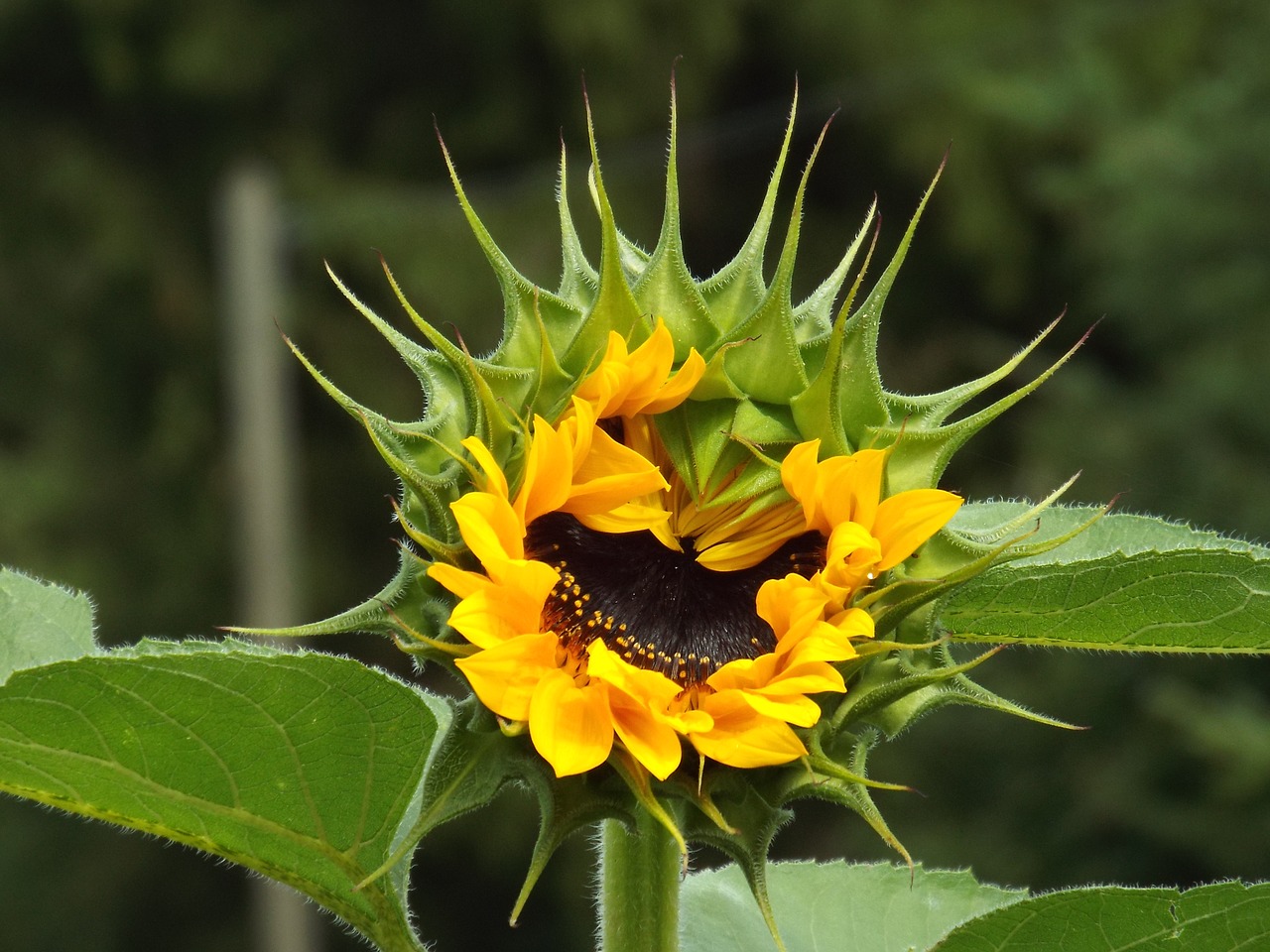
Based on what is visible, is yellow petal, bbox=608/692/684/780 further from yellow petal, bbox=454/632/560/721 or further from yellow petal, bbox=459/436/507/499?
yellow petal, bbox=459/436/507/499

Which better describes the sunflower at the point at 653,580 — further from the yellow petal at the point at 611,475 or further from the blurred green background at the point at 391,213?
the blurred green background at the point at 391,213

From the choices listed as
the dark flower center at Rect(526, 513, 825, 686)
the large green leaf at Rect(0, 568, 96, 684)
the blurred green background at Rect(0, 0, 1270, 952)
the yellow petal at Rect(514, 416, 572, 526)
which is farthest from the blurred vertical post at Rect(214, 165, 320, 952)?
the yellow petal at Rect(514, 416, 572, 526)

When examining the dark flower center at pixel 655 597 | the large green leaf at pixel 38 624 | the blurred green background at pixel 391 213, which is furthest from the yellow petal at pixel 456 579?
the blurred green background at pixel 391 213

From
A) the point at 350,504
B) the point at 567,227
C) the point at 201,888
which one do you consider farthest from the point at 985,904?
the point at 201,888

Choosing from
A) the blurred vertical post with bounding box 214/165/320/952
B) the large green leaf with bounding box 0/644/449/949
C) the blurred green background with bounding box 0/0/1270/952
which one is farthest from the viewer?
the blurred green background with bounding box 0/0/1270/952

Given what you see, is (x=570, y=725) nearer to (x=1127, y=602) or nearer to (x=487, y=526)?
(x=487, y=526)
